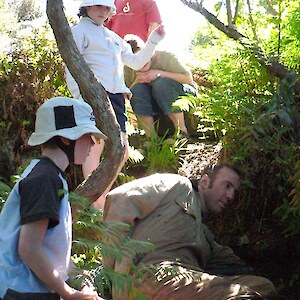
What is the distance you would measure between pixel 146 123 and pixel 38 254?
512cm

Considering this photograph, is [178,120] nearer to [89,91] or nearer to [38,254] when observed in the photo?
[89,91]

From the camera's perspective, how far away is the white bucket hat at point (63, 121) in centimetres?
301

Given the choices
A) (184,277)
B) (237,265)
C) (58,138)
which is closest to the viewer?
(58,138)

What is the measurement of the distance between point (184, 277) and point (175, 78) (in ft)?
12.7

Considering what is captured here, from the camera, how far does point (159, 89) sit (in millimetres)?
7766

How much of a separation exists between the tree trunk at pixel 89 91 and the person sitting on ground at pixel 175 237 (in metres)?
0.24

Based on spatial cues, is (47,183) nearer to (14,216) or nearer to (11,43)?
(14,216)

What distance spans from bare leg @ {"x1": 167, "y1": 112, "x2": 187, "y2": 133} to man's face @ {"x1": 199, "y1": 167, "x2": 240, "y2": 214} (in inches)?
108

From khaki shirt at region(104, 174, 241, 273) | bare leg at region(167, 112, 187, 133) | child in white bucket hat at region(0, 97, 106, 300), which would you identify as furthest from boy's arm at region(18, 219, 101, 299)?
bare leg at region(167, 112, 187, 133)

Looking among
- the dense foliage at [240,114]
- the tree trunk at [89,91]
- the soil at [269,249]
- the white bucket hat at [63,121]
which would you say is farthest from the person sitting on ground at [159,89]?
the white bucket hat at [63,121]

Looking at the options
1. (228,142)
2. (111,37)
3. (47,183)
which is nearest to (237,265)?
(228,142)

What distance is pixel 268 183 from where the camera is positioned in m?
6.44

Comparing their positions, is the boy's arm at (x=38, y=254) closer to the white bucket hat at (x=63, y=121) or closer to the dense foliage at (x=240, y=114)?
the white bucket hat at (x=63, y=121)

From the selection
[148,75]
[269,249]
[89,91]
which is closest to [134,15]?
[148,75]
